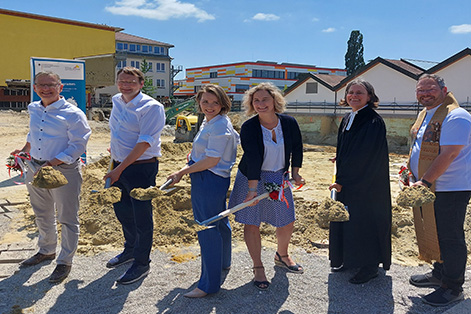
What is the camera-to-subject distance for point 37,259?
3.88 metres

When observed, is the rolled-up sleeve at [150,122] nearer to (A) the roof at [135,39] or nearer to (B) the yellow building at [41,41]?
(B) the yellow building at [41,41]

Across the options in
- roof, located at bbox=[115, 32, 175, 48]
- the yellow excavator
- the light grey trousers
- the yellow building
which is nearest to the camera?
the light grey trousers

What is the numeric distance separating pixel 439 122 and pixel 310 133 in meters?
18.5

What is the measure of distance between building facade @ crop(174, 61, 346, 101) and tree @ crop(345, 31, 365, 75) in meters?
2.26

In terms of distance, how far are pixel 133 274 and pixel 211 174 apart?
1216mm

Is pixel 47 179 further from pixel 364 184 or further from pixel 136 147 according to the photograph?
pixel 364 184

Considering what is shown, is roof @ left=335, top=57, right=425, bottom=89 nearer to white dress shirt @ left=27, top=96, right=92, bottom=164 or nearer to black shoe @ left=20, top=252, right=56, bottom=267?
white dress shirt @ left=27, top=96, right=92, bottom=164

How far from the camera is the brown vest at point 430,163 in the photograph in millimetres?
3078

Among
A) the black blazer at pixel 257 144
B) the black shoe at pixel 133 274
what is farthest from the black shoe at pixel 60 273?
the black blazer at pixel 257 144

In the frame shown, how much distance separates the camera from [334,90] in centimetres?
2580

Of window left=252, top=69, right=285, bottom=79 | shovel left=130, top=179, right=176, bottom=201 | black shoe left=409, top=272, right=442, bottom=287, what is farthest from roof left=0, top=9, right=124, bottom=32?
black shoe left=409, top=272, right=442, bottom=287

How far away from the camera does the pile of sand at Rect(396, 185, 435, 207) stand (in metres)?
2.81

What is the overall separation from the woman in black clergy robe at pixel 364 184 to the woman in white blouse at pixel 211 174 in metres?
1.01

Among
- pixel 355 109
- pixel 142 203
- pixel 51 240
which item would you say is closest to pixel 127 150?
pixel 142 203
